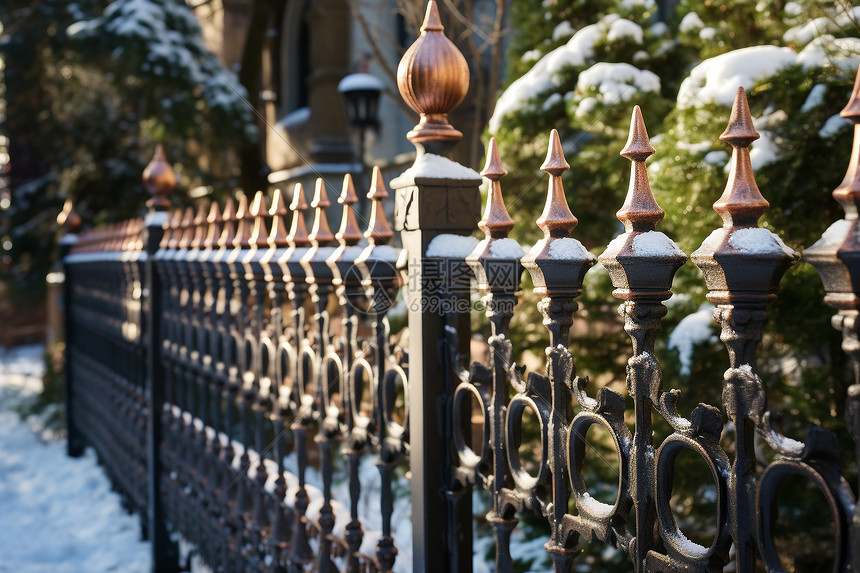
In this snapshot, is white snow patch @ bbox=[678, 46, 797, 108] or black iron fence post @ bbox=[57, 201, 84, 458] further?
black iron fence post @ bbox=[57, 201, 84, 458]

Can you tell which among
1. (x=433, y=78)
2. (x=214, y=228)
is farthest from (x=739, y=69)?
(x=214, y=228)

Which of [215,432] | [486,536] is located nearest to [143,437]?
[215,432]

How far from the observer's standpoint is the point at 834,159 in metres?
2.50

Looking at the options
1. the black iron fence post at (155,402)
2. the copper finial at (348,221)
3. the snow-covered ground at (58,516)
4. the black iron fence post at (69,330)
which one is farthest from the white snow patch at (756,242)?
the black iron fence post at (69,330)

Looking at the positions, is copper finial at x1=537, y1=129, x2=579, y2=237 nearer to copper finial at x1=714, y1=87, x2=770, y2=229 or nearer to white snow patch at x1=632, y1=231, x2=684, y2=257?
white snow patch at x1=632, y1=231, x2=684, y2=257

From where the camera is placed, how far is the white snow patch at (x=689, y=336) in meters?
2.69

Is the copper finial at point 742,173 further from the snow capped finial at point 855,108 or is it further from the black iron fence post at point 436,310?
the black iron fence post at point 436,310

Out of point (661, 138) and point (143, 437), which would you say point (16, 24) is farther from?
point (661, 138)

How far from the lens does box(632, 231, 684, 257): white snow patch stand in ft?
4.20

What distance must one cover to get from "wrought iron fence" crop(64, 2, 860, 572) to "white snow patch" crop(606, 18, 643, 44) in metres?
1.95

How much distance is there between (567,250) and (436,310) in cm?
57

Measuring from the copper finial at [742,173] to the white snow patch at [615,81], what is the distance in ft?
7.16

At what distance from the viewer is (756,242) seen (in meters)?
1.13

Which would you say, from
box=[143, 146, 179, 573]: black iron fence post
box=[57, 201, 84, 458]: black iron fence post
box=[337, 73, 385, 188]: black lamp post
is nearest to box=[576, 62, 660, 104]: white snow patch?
box=[143, 146, 179, 573]: black iron fence post
